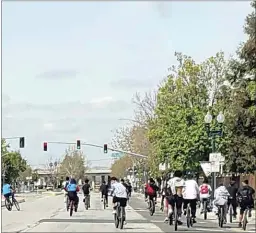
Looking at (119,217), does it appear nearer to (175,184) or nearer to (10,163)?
(175,184)

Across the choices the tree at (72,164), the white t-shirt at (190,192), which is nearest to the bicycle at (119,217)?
the white t-shirt at (190,192)

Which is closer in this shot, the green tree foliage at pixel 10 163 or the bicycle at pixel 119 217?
the bicycle at pixel 119 217

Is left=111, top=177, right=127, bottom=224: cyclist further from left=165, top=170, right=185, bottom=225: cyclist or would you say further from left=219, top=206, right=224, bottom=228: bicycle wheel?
left=219, top=206, right=224, bottom=228: bicycle wheel

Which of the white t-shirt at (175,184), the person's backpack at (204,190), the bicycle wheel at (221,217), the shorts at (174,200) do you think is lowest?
the bicycle wheel at (221,217)

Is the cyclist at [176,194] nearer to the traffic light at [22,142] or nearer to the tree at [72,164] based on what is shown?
the traffic light at [22,142]

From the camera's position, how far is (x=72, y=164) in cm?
15112

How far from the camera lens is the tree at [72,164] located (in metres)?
148

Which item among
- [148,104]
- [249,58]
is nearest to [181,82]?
[249,58]

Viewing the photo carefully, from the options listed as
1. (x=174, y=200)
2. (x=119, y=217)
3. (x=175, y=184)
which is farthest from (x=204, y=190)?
(x=119, y=217)

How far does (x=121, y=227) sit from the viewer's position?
944 inches

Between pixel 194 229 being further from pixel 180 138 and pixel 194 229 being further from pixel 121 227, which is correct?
pixel 180 138

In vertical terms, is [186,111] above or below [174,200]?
above

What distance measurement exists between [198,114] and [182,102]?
5.40 m

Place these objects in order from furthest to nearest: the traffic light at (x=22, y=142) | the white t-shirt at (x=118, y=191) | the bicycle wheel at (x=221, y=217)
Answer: the traffic light at (x=22, y=142)
the bicycle wheel at (x=221, y=217)
the white t-shirt at (x=118, y=191)
